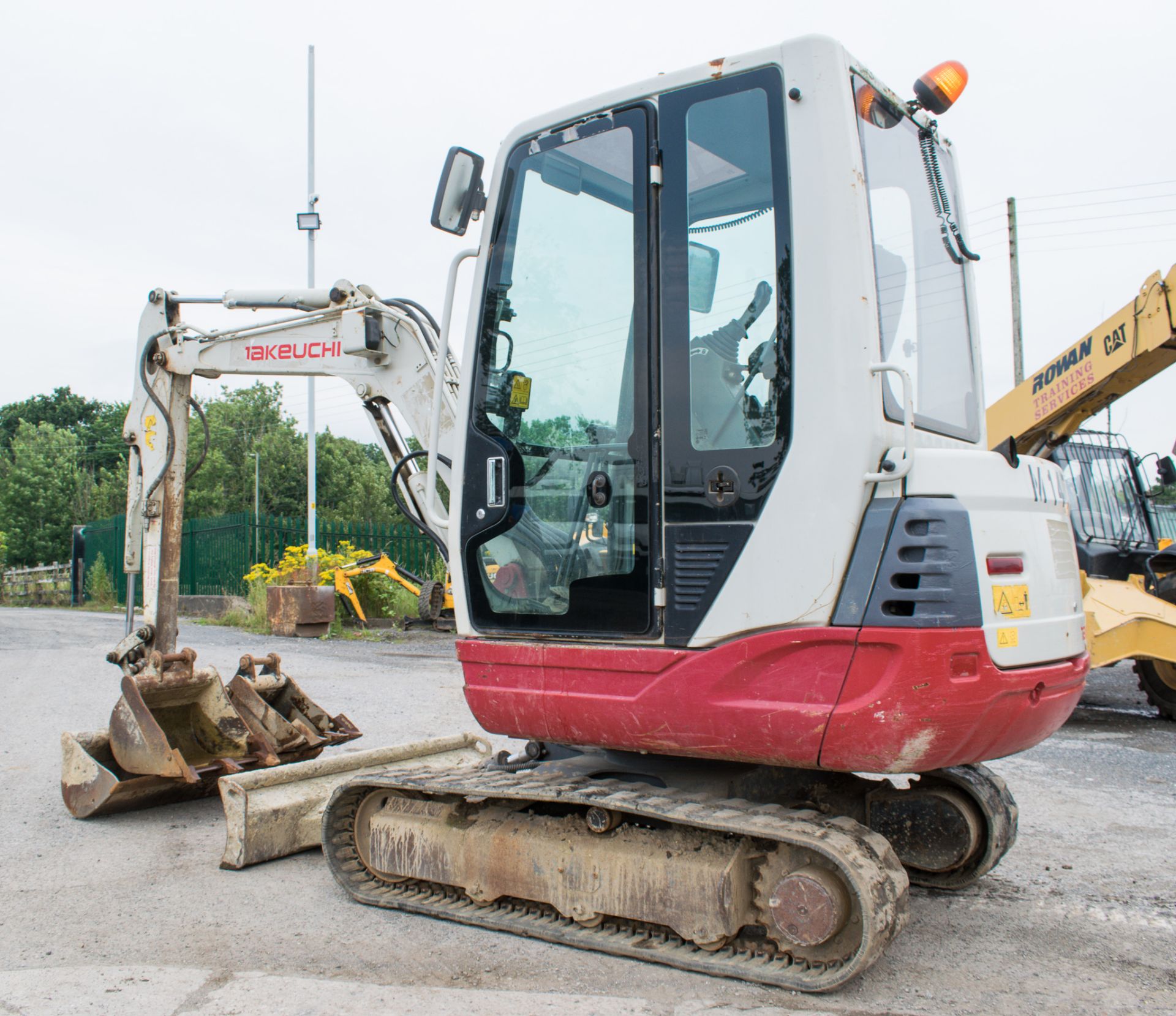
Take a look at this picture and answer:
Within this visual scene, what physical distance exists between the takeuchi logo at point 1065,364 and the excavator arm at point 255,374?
5.83 m

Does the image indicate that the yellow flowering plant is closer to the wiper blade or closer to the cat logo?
the cat logo

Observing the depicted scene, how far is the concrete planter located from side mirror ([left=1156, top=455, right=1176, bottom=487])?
10.1 meters

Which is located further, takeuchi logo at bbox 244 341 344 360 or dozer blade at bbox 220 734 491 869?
takeuchi logo at bbox 244 341 344 360

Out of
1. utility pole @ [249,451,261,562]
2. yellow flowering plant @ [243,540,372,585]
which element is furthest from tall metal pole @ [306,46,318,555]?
utility pole @ [249,451,261,562]

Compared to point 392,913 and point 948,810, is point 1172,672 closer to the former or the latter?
point 948,810

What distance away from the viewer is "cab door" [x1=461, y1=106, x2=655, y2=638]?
340 cm

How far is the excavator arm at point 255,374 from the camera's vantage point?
4645 millimetres

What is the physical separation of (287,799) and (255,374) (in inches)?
83.1

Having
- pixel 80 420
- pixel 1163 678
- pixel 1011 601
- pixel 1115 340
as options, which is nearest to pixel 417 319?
pixel 1011 601

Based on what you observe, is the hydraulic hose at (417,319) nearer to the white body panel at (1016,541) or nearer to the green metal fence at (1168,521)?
the white body panel at (1016,541)

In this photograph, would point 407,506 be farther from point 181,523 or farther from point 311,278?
point 311,278

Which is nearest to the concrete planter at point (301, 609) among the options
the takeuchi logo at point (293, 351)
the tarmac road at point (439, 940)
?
the tarmac road at point (439, 940)

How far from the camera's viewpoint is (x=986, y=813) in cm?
372

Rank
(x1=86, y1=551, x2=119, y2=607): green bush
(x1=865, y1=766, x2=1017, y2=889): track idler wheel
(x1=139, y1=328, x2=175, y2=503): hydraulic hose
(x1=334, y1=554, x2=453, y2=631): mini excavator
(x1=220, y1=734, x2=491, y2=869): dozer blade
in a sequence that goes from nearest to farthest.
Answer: (x1=865, y1=766, x2=1017, y2=889): track idler wheel < (x1=220, y1=734, x2=491, y2=869): dozer blade < (x1=139, y1=328, x2=175, y2=503): hydraulic hose < (x1=334, y1=554, x2=453, y2=631): mini excavator < (x1=86, y1=551, x2=119, y2=607): green bush
